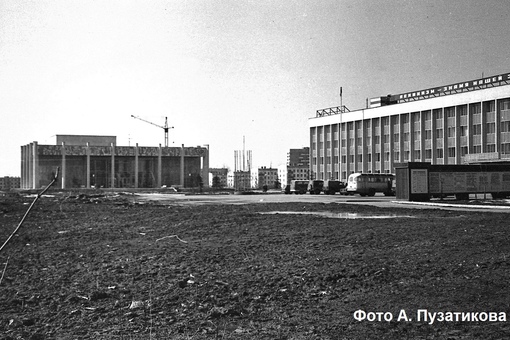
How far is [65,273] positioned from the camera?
30.6 ft

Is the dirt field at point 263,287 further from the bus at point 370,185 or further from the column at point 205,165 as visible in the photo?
the column at point 205,165

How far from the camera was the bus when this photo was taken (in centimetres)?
5779

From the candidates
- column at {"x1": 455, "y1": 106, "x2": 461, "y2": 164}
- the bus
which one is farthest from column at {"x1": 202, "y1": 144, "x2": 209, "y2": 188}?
the bus

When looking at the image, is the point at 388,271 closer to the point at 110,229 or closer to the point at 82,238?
the point at 82,238

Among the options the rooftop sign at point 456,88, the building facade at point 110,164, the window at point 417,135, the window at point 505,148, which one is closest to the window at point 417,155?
the window at point 417,135

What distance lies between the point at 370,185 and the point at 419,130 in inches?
1044

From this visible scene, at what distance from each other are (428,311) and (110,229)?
12733mm

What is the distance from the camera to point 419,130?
80.2 m

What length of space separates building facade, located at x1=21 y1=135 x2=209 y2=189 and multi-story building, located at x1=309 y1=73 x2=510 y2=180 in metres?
29.5

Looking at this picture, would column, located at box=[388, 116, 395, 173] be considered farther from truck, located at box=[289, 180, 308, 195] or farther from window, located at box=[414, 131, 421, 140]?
truck, located at box=[289, 180, 308, 195]

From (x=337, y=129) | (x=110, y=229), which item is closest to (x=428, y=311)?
(x=110, y=229)

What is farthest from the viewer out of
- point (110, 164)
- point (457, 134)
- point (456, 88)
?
point (110, 164)

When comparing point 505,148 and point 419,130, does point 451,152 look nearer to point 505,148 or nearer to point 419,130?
point 419,130

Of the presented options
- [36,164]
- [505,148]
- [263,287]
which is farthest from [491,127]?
[36,164]
